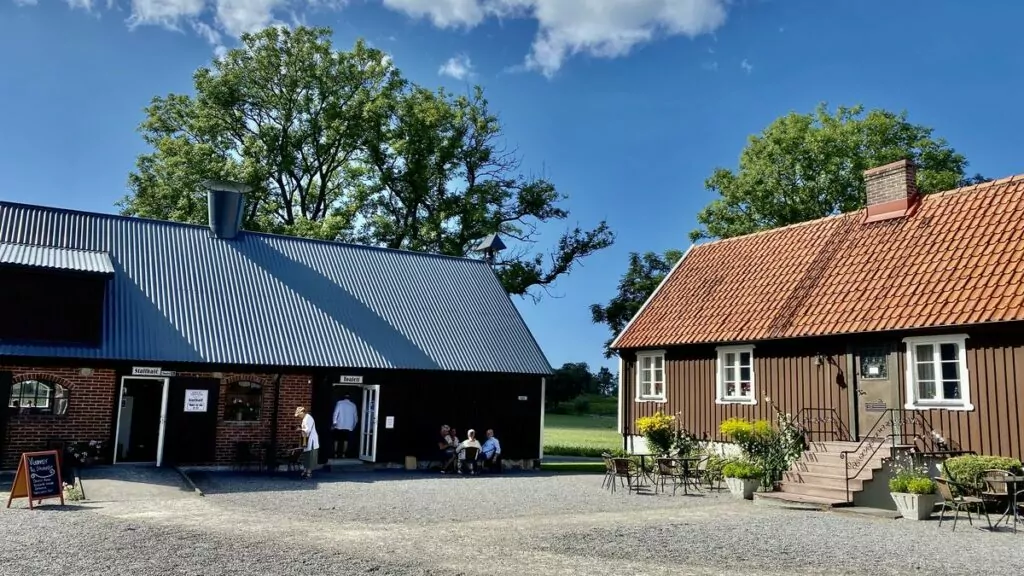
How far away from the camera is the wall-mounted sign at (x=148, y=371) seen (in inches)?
663

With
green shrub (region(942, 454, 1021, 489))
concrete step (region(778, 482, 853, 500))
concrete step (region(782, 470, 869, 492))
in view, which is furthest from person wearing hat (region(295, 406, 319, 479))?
green shrub (region(942, 454, 1021, 489))

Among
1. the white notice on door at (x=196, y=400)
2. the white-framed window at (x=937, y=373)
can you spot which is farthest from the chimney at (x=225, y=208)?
the white-framed window at (x=937, y=373)

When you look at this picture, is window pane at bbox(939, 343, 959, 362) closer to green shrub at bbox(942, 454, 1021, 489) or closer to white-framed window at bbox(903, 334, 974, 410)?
white-framed window at bbox(903, 334, 974, 410)

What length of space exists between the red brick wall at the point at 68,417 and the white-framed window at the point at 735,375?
536 inches

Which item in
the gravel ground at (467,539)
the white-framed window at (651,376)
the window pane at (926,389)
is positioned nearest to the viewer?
the gravel ground at (467,539)

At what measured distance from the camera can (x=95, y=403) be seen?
1650 centimetres

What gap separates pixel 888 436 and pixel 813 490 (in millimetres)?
1855

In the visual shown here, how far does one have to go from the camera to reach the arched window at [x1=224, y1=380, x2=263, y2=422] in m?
17.9

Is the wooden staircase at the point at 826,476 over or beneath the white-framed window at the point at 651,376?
beneath

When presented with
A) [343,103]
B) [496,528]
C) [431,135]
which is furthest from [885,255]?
[343,103]

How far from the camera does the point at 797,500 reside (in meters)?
13.8

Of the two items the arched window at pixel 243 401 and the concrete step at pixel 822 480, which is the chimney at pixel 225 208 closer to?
the arched window at pixel 243 401

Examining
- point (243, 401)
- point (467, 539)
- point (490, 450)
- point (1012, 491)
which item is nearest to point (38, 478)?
point (243, 401)

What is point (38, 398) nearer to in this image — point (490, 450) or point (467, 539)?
point (490, 450)
